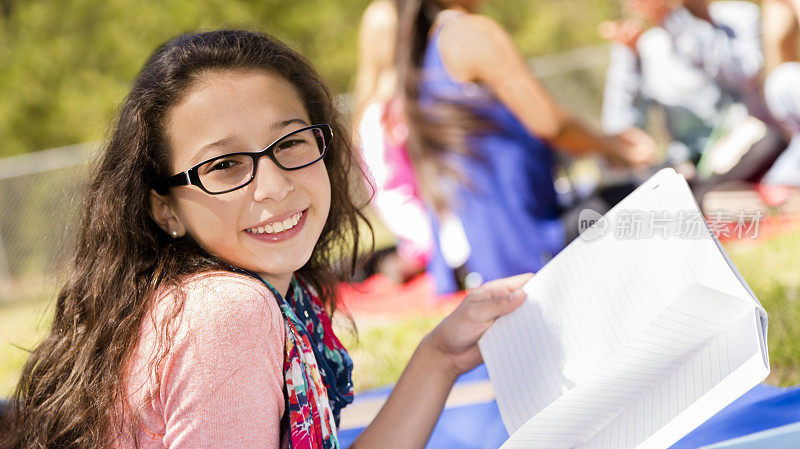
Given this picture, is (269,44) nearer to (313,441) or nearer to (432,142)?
(313,441)

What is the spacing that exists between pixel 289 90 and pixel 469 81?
6.22 feet

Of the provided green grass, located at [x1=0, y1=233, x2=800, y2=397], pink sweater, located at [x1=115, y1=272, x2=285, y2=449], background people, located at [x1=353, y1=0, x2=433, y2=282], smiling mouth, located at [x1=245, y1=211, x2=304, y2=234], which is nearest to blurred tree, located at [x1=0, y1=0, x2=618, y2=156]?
background people, located at [x1=353, y1=0, x2=433, y2=282]

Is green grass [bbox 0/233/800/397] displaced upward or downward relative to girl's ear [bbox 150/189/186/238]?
downward

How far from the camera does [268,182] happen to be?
114 centimetres

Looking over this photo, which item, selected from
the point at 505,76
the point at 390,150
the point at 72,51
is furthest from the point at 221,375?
the point at 72,51

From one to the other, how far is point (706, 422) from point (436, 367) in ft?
1.70

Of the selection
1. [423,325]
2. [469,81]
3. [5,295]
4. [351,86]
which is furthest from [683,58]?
[5,295]

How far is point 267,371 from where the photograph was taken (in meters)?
1.04

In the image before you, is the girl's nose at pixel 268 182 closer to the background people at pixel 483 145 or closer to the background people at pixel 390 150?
the background people at pixel 483 145

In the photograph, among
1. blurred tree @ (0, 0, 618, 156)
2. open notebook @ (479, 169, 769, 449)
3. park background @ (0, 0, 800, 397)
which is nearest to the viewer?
open notebook @ (479, 169, 769, 449)

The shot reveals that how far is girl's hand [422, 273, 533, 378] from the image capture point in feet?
4.25

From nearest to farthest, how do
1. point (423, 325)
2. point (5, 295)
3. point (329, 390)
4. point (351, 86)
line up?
point (329, 390)
point (423, 325)
point (5, 295)
point (351, 86)

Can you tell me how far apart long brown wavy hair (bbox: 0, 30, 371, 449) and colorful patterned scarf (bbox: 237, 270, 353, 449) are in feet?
0.54

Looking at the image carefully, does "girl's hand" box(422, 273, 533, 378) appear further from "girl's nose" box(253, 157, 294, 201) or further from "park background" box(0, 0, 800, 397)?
"park background" box(0, 0, 800, 397)
